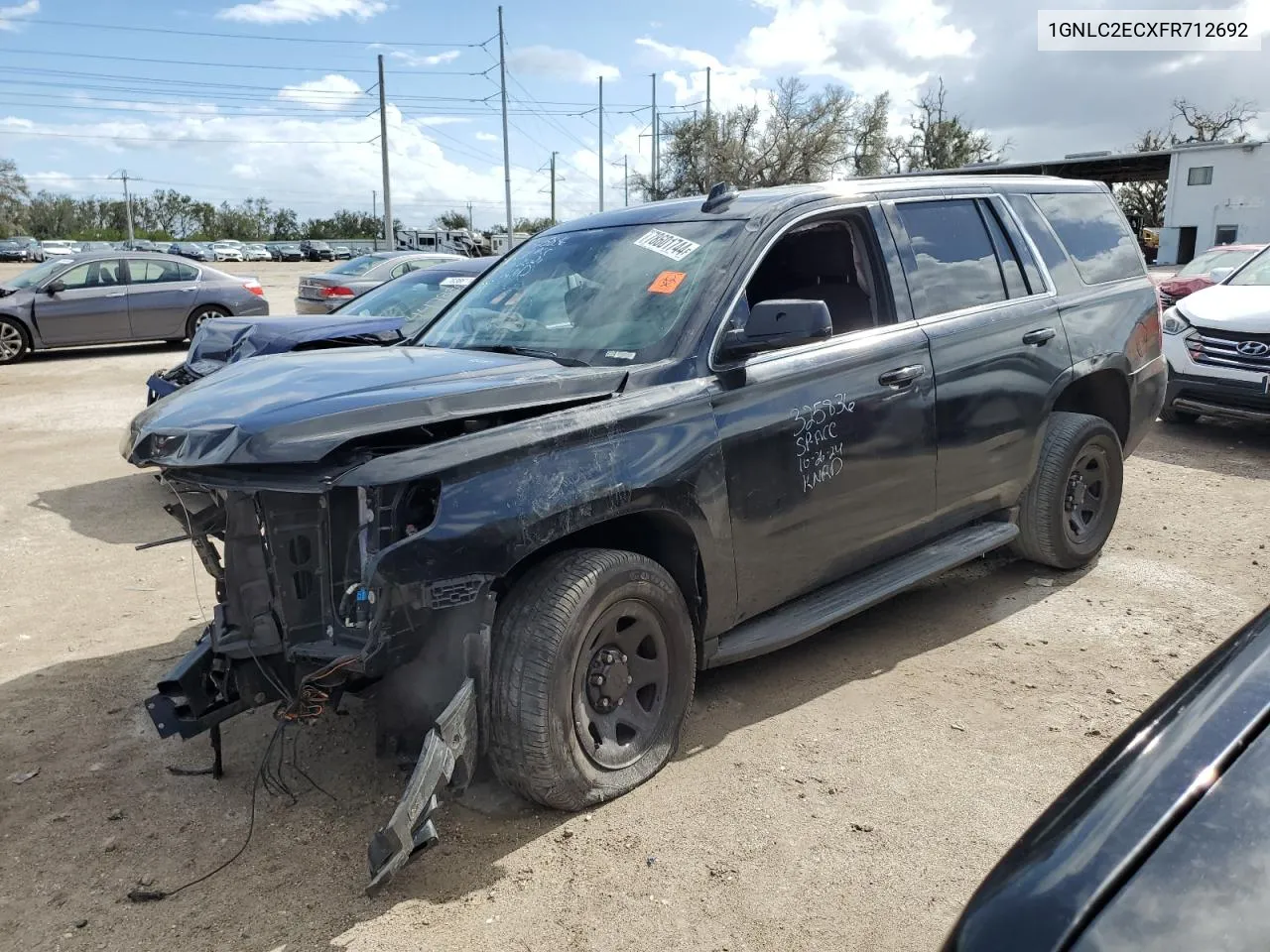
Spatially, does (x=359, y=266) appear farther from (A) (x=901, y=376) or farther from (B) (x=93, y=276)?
(A) (x=901, y=376)

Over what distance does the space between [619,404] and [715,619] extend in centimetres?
89

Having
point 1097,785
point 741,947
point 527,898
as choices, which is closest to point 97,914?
point 527,898

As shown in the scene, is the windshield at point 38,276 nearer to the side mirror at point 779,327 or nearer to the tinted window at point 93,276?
the tinted window at point 93,276

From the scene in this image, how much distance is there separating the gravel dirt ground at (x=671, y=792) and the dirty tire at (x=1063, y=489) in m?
0.21

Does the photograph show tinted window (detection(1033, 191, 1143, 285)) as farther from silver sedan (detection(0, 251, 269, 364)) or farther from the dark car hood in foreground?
silver sedan (detection(0, 251, 269, 364))

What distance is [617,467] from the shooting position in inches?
126

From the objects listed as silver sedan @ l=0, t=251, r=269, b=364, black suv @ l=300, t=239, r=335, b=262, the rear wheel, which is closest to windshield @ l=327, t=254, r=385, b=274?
silver sedan @ l=0, t=251, r=269, b=364

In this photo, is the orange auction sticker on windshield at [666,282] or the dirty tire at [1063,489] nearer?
the orange auction sticker on windshield at [666,282]

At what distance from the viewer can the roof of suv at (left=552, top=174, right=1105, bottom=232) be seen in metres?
4.08

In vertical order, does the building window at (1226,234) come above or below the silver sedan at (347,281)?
above

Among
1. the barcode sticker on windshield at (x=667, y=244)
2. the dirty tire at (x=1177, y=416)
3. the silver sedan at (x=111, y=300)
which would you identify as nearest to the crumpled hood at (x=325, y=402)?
the barcode sticker on windshield at (x=667, y=244)

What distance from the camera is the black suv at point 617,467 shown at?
2896 mm

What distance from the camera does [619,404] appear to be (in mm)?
3289

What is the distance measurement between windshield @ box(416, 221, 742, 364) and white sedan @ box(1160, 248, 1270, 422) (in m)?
6.42
